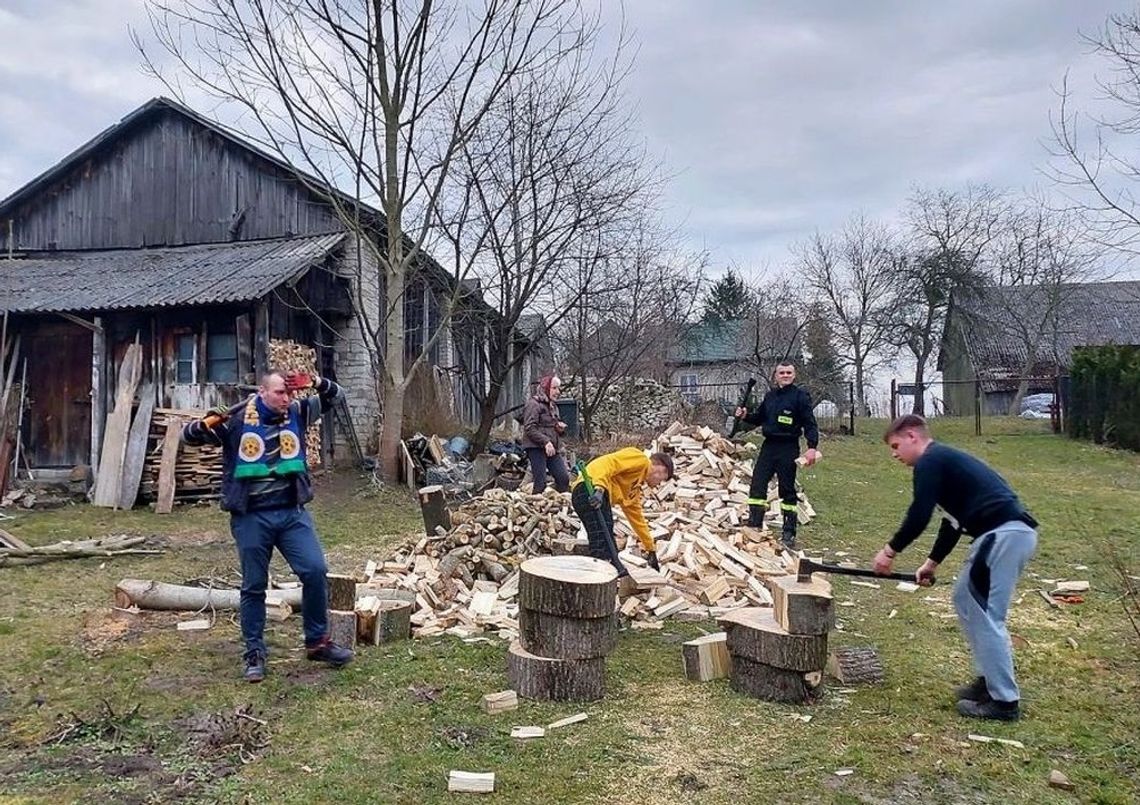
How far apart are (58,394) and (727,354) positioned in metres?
31.4

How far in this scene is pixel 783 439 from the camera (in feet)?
27.4

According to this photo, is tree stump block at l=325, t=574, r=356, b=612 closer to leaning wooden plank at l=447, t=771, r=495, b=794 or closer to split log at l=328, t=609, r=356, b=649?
split log at l=328, t=609, r=356, b=649

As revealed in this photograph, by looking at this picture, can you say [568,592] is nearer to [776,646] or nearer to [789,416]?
[776,646]

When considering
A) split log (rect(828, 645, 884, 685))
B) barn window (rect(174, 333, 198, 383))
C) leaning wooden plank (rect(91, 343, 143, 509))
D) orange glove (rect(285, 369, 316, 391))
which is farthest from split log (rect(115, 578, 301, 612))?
barn window (rect(174, 333, 198, 383))

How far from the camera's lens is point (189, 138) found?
16.1 meters

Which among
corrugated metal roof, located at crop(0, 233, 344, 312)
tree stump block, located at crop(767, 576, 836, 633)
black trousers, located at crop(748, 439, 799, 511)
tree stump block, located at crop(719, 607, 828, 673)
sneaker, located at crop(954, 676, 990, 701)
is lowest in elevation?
sneaker, located at crop(954, 676, 990, 701)

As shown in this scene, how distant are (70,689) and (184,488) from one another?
8.06 m

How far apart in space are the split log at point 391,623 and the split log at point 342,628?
23 cm

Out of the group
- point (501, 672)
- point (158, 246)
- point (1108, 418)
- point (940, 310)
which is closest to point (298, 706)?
point (501, 672)

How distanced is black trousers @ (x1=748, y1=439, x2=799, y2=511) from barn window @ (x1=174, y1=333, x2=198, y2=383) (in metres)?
9.49

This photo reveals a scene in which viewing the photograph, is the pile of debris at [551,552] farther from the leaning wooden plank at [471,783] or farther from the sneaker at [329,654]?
the leaning wooden plank at [471,783]

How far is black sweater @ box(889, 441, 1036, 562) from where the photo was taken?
13.9 feet

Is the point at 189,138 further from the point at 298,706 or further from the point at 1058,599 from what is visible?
the point at 1058,599

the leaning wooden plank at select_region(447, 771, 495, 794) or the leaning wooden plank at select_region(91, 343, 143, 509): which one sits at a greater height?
the leaning wooden plank at select_region(91, 343, 143, 509)
